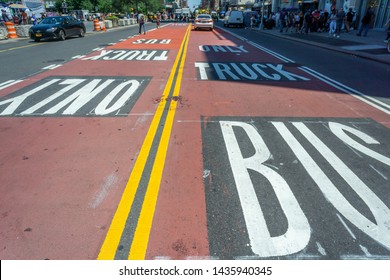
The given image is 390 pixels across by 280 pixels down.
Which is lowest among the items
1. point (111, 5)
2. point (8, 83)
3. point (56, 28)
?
point (8, 83)

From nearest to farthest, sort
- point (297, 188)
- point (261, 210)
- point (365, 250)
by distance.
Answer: point (365, 250), point (261, 210), point (297, 188)

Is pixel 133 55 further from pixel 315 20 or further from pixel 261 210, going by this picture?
pixel 315 20

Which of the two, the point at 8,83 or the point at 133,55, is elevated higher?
the point at 133,55

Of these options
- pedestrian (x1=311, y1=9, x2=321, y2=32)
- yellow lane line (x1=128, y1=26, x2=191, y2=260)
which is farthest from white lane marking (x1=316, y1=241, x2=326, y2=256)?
pedestrian (x1=311, y1=9, x2=321, y2=32)

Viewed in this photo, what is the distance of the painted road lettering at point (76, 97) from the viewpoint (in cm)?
594

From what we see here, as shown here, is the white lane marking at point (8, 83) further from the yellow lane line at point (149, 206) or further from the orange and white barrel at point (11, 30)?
the orange and white barrel at point (11, 30)

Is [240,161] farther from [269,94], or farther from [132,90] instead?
[132,90]

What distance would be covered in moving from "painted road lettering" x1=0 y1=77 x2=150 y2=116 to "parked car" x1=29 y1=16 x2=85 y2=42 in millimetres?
12772

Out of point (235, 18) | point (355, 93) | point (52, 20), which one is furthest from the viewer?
point (235, 18)

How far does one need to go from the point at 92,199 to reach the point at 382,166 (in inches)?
153

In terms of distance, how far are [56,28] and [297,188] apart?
2102 cm

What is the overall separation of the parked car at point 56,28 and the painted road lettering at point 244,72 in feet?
42.8

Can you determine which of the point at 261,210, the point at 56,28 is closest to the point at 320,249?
the point at 261,210

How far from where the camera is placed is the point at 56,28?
1948 cm
